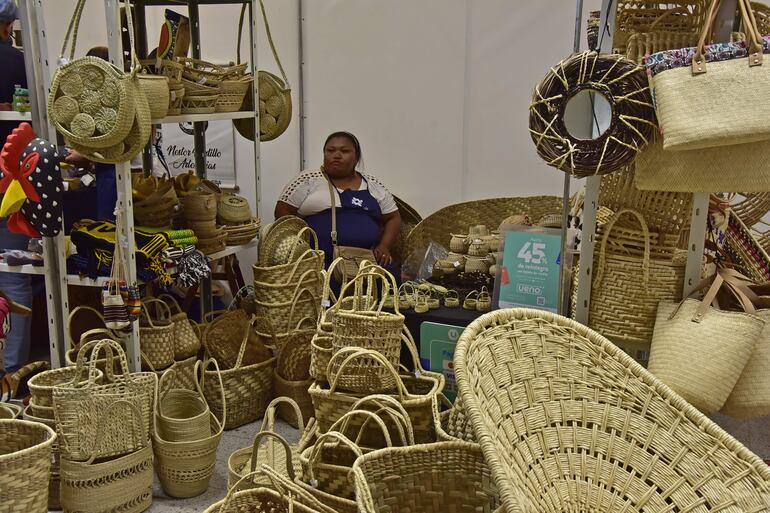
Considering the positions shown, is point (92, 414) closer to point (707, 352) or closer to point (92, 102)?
point (92, 102)

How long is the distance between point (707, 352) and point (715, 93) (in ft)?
2.44

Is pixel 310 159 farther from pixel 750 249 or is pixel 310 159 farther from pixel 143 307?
pixel 750 249

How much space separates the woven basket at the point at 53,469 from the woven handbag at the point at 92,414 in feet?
0.37

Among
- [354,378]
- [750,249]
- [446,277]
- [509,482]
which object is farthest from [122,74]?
[750,249]

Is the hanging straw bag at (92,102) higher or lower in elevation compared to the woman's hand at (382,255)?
higher

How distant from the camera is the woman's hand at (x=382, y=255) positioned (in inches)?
169

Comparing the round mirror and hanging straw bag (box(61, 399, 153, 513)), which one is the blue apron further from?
the round mirror

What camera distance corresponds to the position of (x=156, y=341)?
311cm

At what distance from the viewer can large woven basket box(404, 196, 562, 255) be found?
4426mm

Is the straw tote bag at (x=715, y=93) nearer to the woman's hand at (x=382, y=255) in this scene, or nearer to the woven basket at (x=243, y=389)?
the woven basket at (x=243, y=389)

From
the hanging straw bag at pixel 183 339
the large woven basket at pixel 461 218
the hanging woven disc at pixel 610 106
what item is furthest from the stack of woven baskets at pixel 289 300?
the hanging woven disc at pixel 610 106

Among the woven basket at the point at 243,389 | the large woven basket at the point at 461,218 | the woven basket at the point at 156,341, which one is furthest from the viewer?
the large woven basket at the point at 461,218

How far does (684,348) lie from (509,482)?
839 millimetres

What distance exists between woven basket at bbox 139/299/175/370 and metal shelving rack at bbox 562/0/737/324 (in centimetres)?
177
